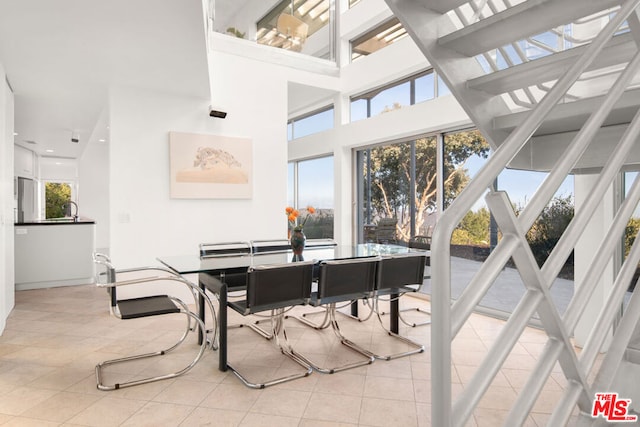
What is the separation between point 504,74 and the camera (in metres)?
1.72

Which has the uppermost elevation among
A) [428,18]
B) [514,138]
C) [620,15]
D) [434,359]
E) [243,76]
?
[243,76]

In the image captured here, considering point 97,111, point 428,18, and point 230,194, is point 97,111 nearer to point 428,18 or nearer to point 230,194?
point 230,194

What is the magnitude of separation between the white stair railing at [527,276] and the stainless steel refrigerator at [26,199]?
986 cm

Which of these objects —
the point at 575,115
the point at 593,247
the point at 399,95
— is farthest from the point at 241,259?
the point at 399,95

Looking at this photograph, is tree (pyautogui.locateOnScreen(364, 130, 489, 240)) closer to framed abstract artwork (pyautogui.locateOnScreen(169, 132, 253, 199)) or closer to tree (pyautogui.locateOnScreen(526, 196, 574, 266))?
tree (pyautogui.locateOnScreen(526, 196, 574, 266))

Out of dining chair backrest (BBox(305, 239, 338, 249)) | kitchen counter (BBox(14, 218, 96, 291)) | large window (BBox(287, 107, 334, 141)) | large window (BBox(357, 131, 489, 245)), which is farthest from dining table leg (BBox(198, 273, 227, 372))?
large window (BBox(287, 107, 334, 141))

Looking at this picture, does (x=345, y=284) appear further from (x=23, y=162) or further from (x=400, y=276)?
(x=23, y=162)

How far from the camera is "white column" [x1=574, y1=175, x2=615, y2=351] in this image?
325cm

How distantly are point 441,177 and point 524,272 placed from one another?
4.19m

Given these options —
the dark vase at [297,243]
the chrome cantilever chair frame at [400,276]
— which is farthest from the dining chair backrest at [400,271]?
the dark vase at [297,243]

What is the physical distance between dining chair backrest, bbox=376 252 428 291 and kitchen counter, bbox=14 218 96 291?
16.0 ft

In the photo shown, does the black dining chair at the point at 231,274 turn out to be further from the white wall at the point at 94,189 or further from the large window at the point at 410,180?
the white wall at the point at 94,189

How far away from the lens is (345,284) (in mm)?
3174

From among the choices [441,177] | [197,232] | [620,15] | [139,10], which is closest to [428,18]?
[620,15]
